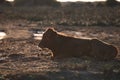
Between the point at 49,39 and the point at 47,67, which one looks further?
the point at 49,39

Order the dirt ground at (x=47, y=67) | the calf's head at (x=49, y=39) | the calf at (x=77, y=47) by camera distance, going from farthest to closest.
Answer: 1. the calf's head at (x=49, y=39)
2. the calf at (x=77, y=47)
3. the dirt ground at (x=47, y=67)

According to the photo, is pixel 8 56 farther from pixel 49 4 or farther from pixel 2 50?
pixel 49 4

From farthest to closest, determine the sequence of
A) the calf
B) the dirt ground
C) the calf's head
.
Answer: the calf's head, the calf, the dirt ground

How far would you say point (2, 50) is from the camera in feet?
49.2

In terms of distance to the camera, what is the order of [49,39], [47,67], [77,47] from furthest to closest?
1. [49,39]
2. [77,47]
3. [47,67]

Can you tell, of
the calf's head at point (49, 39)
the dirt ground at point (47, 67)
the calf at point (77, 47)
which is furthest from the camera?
the calf's head at point (49, 39)

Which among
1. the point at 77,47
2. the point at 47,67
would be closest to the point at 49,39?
the point at 77,47

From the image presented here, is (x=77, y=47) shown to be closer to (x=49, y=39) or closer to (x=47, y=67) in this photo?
(x=49, y=39)

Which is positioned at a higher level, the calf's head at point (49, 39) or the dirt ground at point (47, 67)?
the calf's head at point (49, 39)

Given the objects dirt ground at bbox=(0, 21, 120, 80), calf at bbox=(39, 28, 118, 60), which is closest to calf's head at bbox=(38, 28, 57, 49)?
calf at bbox=(39, 28, 118, 60)

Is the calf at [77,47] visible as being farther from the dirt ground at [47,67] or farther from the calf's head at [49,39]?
the dirt ground at [47,67]

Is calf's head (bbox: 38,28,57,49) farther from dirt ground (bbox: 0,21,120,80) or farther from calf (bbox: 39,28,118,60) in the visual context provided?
dirt ground (bbox: 0,21,120,80)

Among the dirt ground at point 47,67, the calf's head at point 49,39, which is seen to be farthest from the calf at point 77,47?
the dirt ground at point 47,67

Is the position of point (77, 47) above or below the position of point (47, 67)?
above
